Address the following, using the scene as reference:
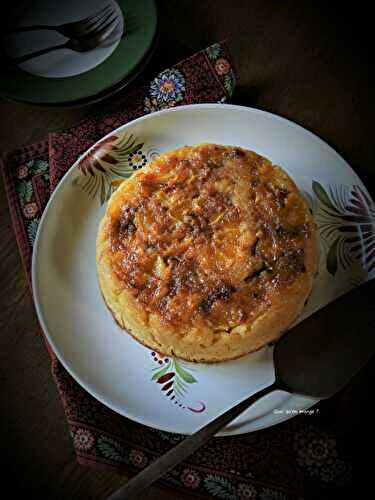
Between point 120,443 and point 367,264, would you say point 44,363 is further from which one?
point 367,264

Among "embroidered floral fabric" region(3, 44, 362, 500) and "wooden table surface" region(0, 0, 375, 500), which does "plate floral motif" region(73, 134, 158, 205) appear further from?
"embroidered floral fabric" region(3, 44, 362, 500)

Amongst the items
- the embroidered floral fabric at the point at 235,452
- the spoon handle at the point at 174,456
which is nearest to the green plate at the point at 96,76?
the embroidered floral fabric at the point at 235,452

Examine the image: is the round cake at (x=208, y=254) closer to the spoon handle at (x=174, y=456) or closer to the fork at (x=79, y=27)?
the spoon handle at (x=174, y=456)

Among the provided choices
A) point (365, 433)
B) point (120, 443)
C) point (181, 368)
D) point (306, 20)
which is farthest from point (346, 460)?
point (306, 20)

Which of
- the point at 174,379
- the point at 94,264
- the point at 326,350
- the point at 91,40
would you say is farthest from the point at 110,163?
the point at 326,350

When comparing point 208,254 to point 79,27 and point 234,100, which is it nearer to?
point 234,100

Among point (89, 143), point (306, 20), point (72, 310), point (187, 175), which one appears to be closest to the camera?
point (187, 175)
